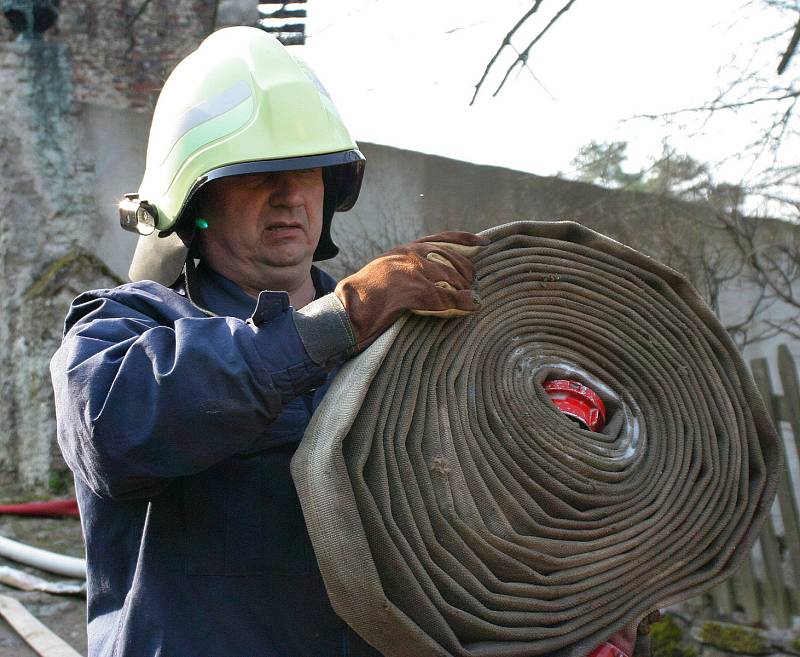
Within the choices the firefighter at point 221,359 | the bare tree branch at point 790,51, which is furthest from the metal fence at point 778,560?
the firefighter at point 221,359

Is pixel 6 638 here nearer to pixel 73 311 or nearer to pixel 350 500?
pixel 73 311

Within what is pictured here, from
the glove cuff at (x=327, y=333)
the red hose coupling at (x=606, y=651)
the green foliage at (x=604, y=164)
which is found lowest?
the red hose coupling at (x=606, y=651)

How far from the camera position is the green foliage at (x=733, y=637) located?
4090mm

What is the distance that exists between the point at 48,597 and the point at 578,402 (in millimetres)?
4133

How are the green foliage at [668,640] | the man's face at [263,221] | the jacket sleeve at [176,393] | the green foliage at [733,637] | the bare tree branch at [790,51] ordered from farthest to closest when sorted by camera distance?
1. the bare tree branch at [790,51]
2. the green foliage at [668,640]
3. the green foliage at [733,637]
4. the man's face at [263,221]
5. the jacket sleeve at [176,393]

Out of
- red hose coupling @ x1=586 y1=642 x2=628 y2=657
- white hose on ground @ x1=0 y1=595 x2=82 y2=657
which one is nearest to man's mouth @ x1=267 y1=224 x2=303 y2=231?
red hose coupling @ x1=586 y1=642 x2=628 y2=657

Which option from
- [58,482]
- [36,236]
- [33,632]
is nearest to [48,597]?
[33,632]

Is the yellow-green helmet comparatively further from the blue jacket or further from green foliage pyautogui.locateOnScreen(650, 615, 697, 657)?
green foliage pyautogui.locateOnScreen(650, 615, 697, 657)

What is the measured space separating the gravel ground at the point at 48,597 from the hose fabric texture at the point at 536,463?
350 cm

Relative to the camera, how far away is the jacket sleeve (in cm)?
140

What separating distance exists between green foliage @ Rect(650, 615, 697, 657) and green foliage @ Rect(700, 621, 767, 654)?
4.3 inches

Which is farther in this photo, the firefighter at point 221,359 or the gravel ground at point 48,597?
the gravel ground at point 48,597

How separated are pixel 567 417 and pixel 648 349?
226mm

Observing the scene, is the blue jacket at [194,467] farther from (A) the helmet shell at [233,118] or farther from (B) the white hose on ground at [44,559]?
(B) the white hose on ground at [44,559]
